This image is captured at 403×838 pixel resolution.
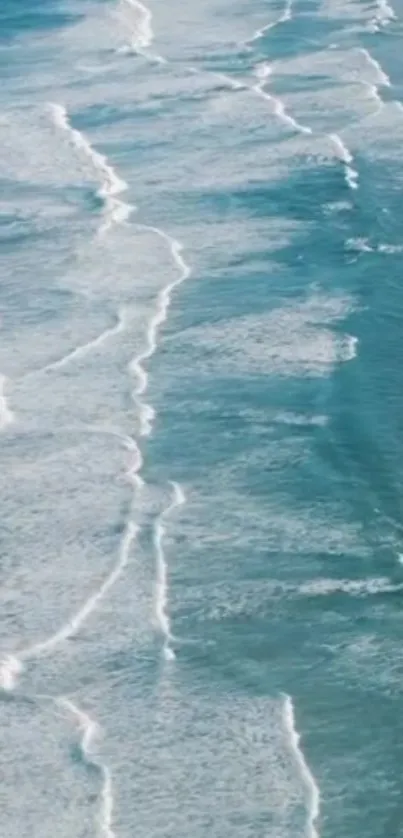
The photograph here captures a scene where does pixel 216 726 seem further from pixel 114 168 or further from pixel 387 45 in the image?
pixel 387 45

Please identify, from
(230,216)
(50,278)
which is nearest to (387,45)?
(230,216)

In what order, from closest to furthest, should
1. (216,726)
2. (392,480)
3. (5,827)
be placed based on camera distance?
(5,827), (216,726), (392,480)

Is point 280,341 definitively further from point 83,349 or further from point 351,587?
point 351,587

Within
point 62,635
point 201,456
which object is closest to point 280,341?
point 201,456

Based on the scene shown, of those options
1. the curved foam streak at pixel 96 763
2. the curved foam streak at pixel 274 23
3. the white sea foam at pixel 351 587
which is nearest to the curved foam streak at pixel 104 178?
the curved foam streak at pixel 274 23

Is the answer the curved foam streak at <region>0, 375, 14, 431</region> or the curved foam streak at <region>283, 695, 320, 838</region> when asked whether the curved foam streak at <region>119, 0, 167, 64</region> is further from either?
the curved foam streak at <region>283, 695, 320, 838</region>

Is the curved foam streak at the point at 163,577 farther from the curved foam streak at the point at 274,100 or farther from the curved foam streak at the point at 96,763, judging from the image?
the curved foam streak at the point at 274,100
